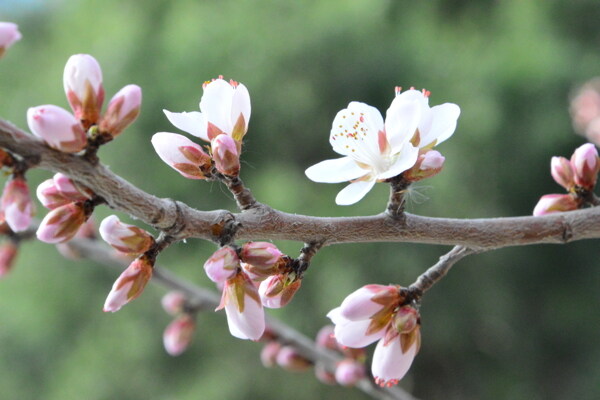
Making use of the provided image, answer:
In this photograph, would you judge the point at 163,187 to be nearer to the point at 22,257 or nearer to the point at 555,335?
the point at 22,257

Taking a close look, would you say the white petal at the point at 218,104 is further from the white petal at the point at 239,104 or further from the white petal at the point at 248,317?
the white petal at the point at 248,317

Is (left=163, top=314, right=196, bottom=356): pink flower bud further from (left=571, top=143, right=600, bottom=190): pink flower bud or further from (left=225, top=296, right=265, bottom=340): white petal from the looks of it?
(left=571, top=143, right=600, bottom=190): pink flower bud

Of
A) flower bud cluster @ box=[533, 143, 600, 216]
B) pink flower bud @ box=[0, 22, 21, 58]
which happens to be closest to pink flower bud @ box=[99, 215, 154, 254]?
pink flower bud @ box=[0, 22, 21, 58]

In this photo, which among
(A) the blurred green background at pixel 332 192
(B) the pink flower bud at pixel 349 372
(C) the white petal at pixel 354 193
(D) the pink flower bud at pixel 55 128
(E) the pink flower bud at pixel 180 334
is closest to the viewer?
(D) the pink flower bud at pixel 55 128

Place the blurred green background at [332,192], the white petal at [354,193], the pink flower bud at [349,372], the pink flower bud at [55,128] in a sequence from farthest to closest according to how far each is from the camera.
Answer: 1. the blurred green background at [332,192]
2. the pink flower bud at [349,372]
3. the white petal at [354,193]
4. the pink flower bud at [55,128]

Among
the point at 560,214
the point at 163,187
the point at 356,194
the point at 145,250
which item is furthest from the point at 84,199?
the point at 163,187

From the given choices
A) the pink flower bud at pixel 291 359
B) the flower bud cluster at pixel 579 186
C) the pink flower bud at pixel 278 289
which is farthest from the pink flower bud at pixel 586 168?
the pink flower bud at pixel 291 359
